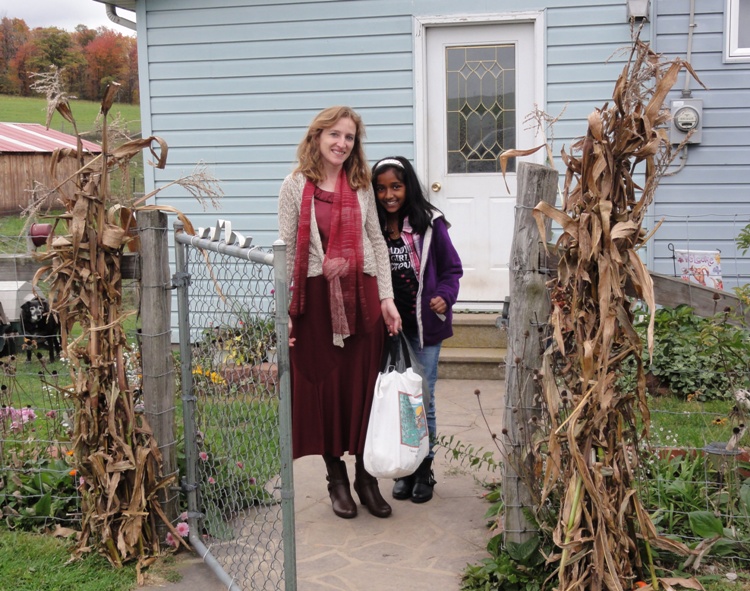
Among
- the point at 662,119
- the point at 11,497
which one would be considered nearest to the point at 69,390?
the point at 11,497

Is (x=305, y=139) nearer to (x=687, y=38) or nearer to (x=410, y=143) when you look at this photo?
(x=410, y=143)

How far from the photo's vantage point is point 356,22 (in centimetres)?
790

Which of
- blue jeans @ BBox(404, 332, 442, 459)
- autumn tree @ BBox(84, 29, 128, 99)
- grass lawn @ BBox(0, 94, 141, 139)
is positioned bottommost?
blue jeans @ BBox(404, 332, 442, 459)

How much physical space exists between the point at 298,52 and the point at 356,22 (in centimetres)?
59

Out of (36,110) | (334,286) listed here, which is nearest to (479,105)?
(334,286)

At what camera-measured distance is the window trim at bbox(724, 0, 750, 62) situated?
7285mm

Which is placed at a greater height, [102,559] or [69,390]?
[69,390]

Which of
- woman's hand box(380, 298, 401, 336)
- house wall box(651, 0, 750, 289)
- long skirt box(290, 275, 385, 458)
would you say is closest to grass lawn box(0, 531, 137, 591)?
long skirt box(290, 275, 385, 458)

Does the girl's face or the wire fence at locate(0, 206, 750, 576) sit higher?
the girl's face

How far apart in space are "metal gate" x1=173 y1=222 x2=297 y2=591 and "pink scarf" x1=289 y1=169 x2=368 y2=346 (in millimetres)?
174

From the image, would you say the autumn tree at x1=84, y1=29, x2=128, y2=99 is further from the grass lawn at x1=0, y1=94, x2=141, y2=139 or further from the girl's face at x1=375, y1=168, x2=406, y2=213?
the girl's face at x1=375, y1=168, x2=406, y2=213

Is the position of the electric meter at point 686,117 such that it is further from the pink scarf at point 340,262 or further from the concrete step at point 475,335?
the pink scarf at point 340,262

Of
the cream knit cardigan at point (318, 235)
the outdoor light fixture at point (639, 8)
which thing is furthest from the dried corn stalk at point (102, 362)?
the outdoor light fixture at point (639, 8)

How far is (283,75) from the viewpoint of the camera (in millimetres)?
8117
